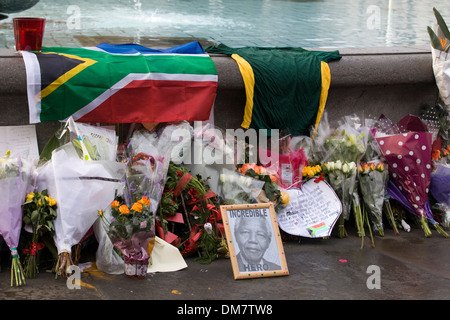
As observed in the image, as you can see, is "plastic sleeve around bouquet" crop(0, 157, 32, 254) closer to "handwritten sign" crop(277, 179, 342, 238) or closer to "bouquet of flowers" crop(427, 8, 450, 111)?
"handwritten sign" crop(277, 179, 342, 238)

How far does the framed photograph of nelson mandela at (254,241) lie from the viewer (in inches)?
156

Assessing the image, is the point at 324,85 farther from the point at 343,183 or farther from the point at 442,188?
the point at 442,188

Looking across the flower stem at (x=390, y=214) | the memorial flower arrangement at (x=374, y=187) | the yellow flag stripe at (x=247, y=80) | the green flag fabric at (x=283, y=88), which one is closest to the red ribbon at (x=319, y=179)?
the memorial flower arrangement at (x=374, y=187)

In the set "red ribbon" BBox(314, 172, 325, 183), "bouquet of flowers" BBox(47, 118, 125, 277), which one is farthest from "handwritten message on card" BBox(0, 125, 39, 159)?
"red ribbon" BBox(314, 172, 325, 183)

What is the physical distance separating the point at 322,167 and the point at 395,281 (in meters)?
1.13

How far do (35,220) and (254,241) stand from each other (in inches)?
51.3

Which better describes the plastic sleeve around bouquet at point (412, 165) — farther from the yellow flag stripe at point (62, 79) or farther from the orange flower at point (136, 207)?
the yellow flag stripe at point (62, 79)

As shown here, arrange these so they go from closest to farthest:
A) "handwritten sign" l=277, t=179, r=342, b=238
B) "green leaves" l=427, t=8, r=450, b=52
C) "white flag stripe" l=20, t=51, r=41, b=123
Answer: "white flag stripe" l=20, t=51, r=41, b=123 → "handwritten sign" l=277, t=179, r=342, b=238 → "green leaves" l=427, t=8, r=450, b=52

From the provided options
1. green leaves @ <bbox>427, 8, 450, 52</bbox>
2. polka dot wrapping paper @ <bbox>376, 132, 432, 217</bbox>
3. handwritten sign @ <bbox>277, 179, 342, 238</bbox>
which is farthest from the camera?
green leaves @ <bbox>427, 8, 450, 52</bbox>

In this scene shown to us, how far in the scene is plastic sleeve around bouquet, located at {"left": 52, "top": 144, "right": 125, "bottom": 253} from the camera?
3785 mm

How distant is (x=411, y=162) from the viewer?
4793 mm

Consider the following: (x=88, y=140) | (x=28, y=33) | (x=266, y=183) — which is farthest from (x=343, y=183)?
(x=28, y=33)

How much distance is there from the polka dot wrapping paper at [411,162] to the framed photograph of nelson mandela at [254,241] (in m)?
1.09

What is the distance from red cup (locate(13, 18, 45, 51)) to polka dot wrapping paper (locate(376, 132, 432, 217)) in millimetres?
2469
